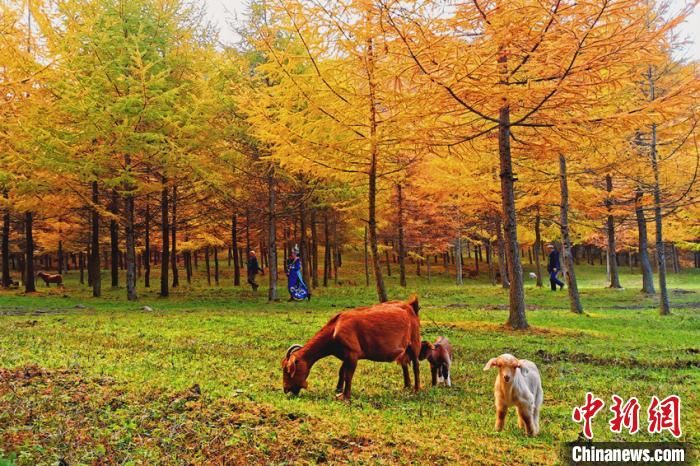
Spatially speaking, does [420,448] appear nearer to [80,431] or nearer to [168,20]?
[80,431]

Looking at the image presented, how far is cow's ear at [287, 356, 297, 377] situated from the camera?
18.6 feet

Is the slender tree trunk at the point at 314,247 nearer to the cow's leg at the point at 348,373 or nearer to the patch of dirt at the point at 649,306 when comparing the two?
the patch of dirt at the point at 649,306

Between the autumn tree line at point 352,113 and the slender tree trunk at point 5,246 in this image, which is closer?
the autumn tree line at point 352,113

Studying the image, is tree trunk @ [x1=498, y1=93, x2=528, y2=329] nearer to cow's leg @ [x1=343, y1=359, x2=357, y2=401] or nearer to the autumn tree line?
the autumn tree line

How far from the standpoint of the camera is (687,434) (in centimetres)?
467

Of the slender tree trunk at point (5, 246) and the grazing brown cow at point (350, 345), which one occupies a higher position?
the slender tree trunk at point (5, 246)

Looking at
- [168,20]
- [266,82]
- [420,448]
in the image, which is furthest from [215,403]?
[168,20]

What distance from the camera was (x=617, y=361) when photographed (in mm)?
8344

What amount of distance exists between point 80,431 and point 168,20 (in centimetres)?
1840

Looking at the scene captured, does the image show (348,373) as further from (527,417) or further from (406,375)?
(527,417)

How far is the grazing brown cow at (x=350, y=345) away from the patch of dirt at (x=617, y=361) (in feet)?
12.1

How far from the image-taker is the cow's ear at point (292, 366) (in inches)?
223

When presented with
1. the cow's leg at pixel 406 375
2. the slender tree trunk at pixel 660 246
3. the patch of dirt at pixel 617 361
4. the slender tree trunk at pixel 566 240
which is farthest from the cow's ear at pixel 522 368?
the slender tree trunk at pixel 660 246

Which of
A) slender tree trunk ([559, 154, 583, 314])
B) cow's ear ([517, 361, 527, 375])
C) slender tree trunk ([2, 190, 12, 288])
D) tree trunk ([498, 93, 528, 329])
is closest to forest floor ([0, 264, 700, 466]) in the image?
tree trunk ([498, 93, 528, 329])
